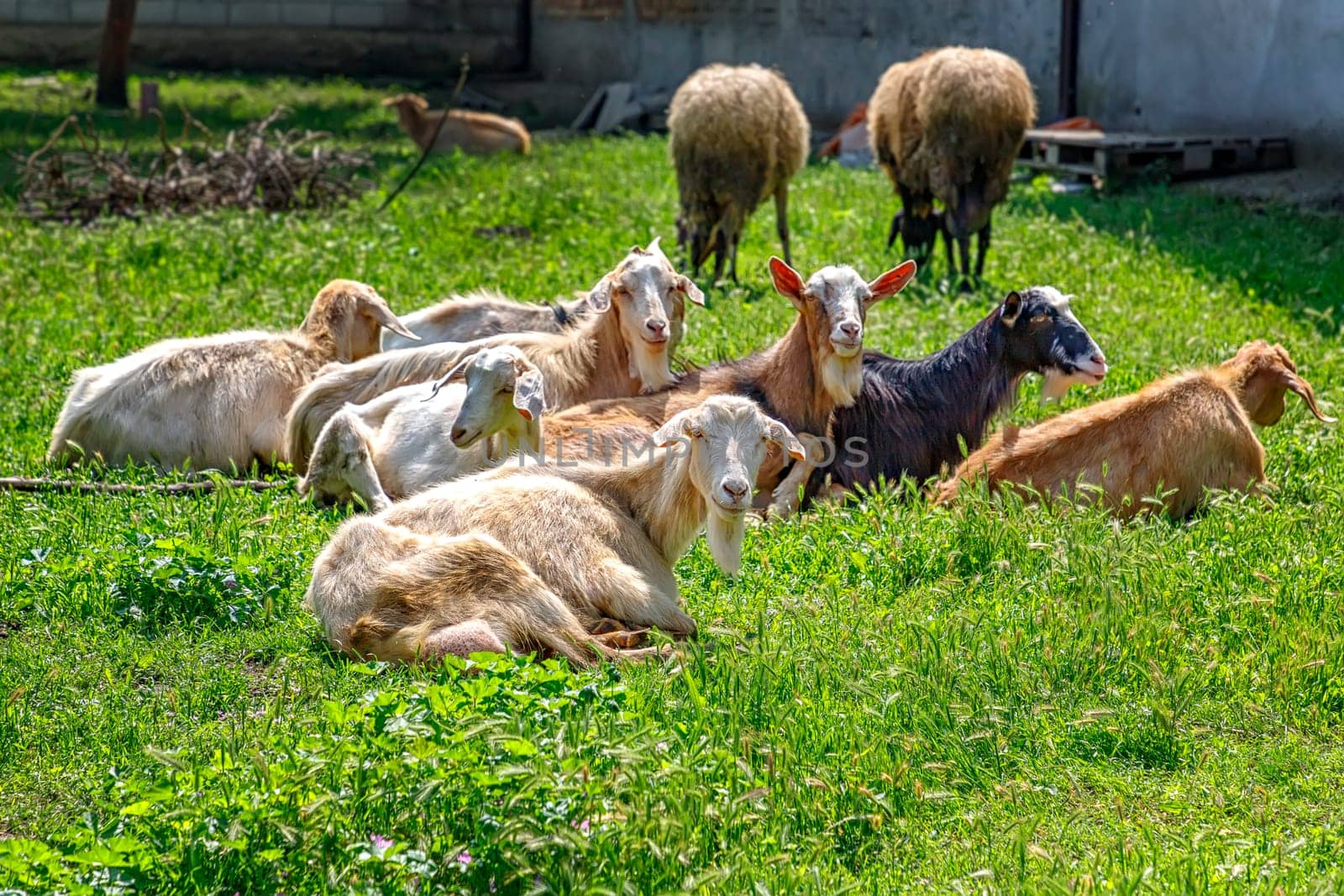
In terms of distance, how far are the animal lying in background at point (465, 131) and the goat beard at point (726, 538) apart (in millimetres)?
15365

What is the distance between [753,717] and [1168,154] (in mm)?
12557

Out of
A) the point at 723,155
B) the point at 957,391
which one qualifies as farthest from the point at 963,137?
the point at 957,391

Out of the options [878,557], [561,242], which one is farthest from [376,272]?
[878,557]

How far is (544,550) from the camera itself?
491 cm

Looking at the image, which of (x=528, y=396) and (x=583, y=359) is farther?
(x=583, y=359)

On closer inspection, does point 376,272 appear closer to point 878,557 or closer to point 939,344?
point 939,344

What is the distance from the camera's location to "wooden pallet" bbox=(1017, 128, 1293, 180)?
14.7m

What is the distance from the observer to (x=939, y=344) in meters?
8.99

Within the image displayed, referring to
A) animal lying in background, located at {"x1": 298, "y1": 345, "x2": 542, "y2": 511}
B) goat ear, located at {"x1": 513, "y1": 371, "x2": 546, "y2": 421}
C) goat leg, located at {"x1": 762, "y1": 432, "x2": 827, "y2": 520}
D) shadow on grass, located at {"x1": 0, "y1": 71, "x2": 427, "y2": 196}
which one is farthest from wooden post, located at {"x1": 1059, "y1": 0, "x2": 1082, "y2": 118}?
goat ear, located at {"x1": 513, "y1": 371, "x2": 546, "y2": 421}

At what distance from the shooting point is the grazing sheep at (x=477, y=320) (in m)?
8.08

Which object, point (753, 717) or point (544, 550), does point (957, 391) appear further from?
point (753, 717)

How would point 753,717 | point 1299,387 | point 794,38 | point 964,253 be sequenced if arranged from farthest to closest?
point 794,38 < point 964,253 < point 1299,387 < point 753,717

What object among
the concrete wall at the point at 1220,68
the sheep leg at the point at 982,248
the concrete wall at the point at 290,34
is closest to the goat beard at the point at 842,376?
the sheep leg at the point at 982,248

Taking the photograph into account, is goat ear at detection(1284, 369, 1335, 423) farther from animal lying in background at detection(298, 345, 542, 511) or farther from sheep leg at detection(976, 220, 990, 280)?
sheep leg at detection(976, 220, 990, 280)
